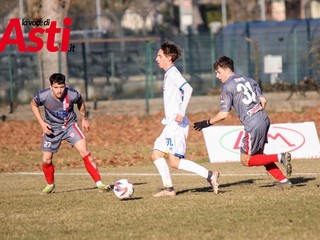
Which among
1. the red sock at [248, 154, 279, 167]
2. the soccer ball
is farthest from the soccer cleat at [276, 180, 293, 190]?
the soccer ball

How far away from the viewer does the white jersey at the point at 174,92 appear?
13.6 metres

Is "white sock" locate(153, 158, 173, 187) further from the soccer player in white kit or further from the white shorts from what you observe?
the white shorts

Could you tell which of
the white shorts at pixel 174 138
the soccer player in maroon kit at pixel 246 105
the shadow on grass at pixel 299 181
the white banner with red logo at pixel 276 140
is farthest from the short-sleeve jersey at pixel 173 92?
the white banner with red logo at pixel 276 140

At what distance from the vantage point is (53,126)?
14.9 metres

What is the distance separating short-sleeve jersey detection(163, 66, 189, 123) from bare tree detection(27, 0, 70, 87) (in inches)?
690

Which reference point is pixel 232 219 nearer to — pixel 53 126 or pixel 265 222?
pixel 265 222

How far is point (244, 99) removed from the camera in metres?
13.6

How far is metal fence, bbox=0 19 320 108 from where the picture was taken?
1417 inches

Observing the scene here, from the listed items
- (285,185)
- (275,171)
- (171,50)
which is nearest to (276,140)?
(275,171)

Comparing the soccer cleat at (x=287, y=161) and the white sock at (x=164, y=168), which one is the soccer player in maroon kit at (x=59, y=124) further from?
the soccer cleat at (x=287, y=161)

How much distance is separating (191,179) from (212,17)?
231 feet

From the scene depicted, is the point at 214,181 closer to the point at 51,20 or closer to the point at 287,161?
the point at 287,161

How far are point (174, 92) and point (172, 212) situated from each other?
6.84ft

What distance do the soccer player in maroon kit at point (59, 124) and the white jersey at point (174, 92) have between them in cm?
165
